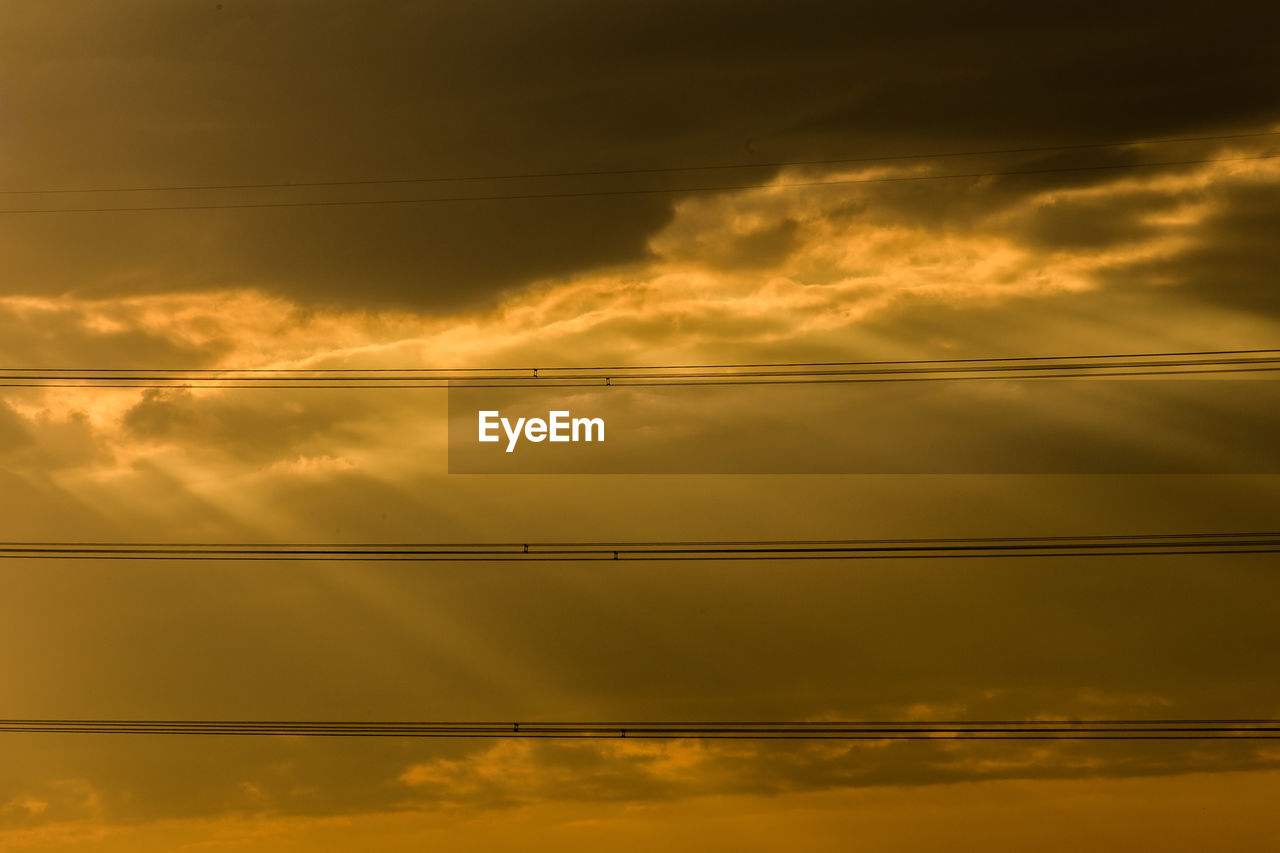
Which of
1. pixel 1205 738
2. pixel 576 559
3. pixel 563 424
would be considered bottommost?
pixel 1205 738

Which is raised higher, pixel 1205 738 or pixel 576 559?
pixel 576 559

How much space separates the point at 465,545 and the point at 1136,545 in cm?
459

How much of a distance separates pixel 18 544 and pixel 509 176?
439 centimetres

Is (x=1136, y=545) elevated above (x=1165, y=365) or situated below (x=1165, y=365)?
below

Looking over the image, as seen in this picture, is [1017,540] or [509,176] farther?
[509,176]

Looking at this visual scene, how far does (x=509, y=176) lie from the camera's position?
925 centimetres

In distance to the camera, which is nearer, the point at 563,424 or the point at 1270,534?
the point at 1270,534

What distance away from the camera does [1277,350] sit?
862 centimetres

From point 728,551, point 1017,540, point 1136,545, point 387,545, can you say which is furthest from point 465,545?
point 1136,545

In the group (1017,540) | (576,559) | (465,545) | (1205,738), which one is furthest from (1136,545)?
(465,545)

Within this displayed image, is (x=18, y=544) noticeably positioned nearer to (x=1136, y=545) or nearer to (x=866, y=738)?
(x=866, y=738)

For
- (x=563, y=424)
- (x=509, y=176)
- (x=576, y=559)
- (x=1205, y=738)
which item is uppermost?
(x=509, y=176)

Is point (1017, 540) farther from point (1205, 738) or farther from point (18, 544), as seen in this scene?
point (18, 544)

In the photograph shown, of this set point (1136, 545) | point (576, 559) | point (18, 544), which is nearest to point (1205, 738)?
point (1136, 545)
